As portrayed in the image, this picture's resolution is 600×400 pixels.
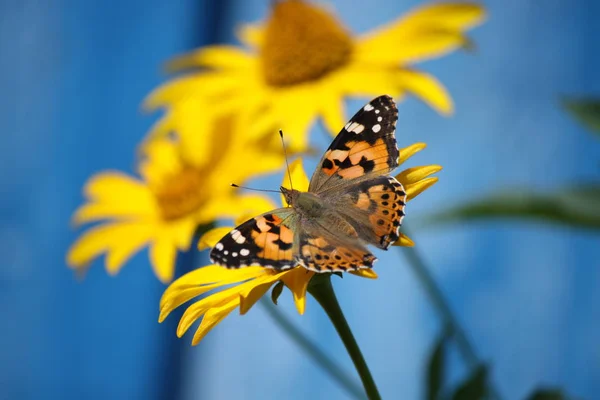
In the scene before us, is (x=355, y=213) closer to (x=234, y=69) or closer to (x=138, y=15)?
(x=234, y=69)

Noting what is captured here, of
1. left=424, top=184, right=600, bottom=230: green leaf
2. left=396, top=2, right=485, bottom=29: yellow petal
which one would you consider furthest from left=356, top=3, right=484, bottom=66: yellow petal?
left=424, top=184, right=600, bottom=230: green leaf

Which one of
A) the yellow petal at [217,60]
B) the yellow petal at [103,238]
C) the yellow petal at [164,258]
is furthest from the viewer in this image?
the yellow petal at [217,60]

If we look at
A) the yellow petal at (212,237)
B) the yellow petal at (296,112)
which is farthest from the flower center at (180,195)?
the yellow petal at (212,237)

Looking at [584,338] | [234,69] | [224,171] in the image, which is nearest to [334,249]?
[224,171]

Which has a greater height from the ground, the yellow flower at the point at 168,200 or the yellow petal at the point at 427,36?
the yellow petal at the point at 427,36

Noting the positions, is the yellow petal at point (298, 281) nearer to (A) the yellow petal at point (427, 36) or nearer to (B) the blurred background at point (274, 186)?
(A) the yellow petal at point (427, 36)

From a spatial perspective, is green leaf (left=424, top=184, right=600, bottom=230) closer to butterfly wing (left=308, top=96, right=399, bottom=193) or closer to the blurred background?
butterfly wing (left=308, top=96, right=399, bottom=193)

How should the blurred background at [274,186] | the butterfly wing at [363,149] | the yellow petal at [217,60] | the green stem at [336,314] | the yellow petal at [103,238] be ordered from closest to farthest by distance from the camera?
the green stem at [336,314]
the butterfly wing at [363,149]
the yellow petal at [103,238]
the yellow petal at [217,60]
the blurred background at [274,186]

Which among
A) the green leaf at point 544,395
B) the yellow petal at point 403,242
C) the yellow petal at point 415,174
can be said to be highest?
the yellow petal at point 415,174
